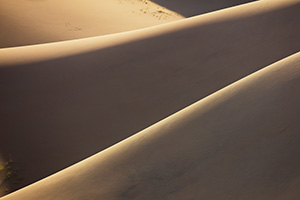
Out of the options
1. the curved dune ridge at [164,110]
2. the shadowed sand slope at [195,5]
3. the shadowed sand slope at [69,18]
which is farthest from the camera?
the shadowed sand slope at [195,5]

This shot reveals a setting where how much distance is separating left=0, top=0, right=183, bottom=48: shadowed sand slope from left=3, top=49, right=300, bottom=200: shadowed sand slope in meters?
7.56

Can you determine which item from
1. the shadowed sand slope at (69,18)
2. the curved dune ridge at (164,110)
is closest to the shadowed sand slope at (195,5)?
the shadowed sand slope at (69,18)

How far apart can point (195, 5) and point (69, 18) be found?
311 inches

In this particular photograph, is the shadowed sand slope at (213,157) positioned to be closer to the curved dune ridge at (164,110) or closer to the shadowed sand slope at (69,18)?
the curved dune ridge at (164,110)

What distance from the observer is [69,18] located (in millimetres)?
11453

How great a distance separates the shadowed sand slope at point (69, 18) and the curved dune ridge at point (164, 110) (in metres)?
3.61

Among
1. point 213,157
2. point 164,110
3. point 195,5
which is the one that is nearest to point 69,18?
point 195,5

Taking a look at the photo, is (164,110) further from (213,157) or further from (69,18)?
(69,18)

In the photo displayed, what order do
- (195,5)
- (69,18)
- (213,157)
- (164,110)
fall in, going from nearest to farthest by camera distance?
(213,157), (164,110), (69,18), (195,5)

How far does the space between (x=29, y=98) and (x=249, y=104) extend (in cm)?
419

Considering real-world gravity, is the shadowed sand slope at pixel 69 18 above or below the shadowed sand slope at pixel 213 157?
above

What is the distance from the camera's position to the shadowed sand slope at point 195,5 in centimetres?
1502

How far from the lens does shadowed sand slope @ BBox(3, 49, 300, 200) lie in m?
2.70

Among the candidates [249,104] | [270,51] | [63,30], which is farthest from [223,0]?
[249,104]
